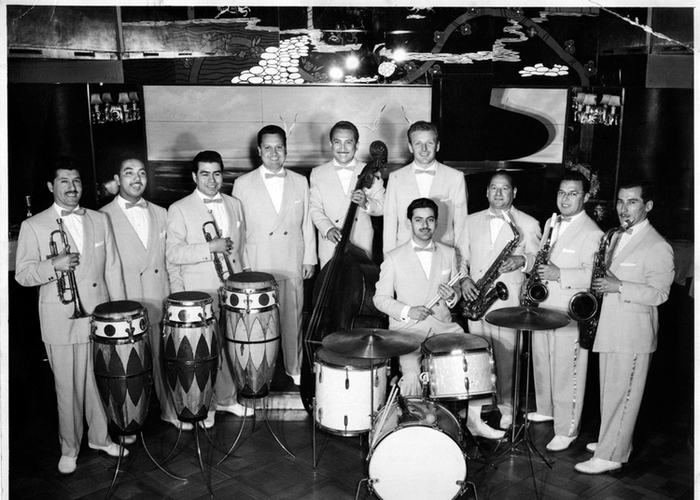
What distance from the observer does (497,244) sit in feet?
18.3

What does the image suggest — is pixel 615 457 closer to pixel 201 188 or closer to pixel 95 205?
pixel 201 188

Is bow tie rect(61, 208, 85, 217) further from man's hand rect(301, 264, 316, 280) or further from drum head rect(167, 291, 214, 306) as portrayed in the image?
man's hand rect(301, 264, 316, 280)

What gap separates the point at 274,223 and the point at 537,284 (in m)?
2.17

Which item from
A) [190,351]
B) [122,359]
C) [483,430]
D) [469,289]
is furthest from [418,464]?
[122,359]

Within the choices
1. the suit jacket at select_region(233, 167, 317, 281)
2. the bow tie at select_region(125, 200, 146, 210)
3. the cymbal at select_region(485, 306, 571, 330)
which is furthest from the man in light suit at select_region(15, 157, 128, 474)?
the cymbal at select_region(485, 306, 571, 330)

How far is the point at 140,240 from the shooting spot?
5.59m

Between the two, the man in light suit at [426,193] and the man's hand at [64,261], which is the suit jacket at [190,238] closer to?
the man's hand at [64,261]

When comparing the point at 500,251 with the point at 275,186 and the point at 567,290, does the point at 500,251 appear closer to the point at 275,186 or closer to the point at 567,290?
the point at 567,290

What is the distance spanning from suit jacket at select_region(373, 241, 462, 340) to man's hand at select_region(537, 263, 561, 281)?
2.15 feet

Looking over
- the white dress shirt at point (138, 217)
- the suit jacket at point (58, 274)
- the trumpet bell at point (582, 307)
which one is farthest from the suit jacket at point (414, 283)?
the suit jacket at point (58, 274)

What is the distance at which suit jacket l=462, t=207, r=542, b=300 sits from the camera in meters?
5.52

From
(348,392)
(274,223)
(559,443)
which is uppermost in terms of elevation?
(274,223)

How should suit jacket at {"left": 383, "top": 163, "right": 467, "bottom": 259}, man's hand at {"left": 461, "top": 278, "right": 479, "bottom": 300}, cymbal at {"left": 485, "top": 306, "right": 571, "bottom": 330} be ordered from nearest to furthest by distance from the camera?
cymbal at {"left": 485, "top": 306, "right": 571, "bottom": 330} < man's hand at {"left": 461, "top": 278, "right": 479, "bottom": 300} < suit jacket at {"left": 383, "top": 163, "right": 467, "bottom": 259}

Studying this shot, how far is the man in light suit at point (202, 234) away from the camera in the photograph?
5582 millimetres
